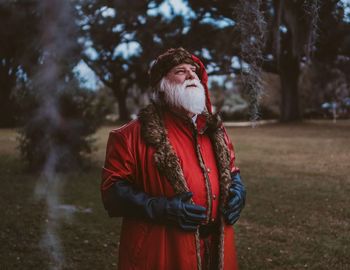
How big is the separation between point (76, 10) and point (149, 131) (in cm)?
306

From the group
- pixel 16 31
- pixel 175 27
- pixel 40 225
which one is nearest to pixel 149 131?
pixel 40 225

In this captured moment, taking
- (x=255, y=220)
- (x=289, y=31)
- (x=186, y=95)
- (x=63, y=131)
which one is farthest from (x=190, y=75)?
(x=63, y=131)

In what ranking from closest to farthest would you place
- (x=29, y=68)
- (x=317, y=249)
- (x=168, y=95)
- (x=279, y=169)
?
(x=168, y=95) < (x=317, y=249) < (x=29, y=68) < (x=279, y=169)

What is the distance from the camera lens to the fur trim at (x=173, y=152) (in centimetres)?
221

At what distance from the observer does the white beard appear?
2365 millimetres

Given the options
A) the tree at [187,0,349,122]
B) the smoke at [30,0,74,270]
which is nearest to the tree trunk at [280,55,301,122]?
the tree at [187,0,349,122]

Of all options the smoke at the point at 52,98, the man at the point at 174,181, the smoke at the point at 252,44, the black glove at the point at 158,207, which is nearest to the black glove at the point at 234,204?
the man at the point at 174,181

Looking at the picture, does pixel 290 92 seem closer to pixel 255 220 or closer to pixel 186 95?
pixel 255 220

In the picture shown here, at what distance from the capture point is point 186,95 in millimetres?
2359

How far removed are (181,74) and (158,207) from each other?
750 millimetres

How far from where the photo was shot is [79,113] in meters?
8.95

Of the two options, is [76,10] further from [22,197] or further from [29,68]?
[22,197]

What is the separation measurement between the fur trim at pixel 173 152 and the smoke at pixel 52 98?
249cm

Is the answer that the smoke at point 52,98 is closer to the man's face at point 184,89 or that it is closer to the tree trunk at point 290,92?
the man's face at point 184,89
